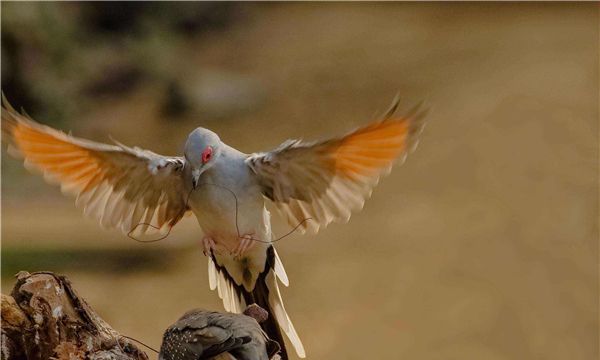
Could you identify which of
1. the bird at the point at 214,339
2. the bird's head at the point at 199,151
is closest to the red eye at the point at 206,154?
the bird's head at the point at 199,151

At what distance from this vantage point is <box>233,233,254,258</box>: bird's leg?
1.70m

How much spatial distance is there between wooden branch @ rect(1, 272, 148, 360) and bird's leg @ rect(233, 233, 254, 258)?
0.28m

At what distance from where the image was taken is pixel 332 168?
1.67 metres

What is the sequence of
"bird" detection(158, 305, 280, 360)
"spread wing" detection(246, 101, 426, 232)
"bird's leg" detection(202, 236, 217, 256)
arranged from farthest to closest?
"bird's leg" detection(202, 236, 217, 256) → "spread wing" detection(246, 101, 426, 232) → "bird" detection(158, 305, 280, 360)

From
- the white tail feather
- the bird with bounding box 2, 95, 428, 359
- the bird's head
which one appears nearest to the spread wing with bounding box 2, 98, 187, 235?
the bird with bounding box 2, 95, 428, 359

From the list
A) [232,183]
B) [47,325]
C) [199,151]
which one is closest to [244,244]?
[232,183]

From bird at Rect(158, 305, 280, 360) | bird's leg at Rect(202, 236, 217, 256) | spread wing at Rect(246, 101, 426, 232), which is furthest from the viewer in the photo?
bird's leg at Rect(202, 236, 217, 256)

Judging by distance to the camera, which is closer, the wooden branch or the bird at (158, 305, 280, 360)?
the bird at (158, 305, 280, 360)

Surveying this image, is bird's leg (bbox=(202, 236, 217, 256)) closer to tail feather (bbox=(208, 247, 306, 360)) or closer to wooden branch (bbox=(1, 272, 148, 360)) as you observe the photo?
tail feather (bbox=(208, 247, 306, 360))

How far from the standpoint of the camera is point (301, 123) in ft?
12.3

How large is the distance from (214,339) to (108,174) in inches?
17.0

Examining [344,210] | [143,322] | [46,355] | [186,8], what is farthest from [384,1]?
[46,355]

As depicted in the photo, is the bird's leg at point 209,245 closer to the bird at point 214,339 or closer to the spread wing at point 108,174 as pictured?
the spread wing at point 108,174

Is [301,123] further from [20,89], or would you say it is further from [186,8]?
[20,89]
